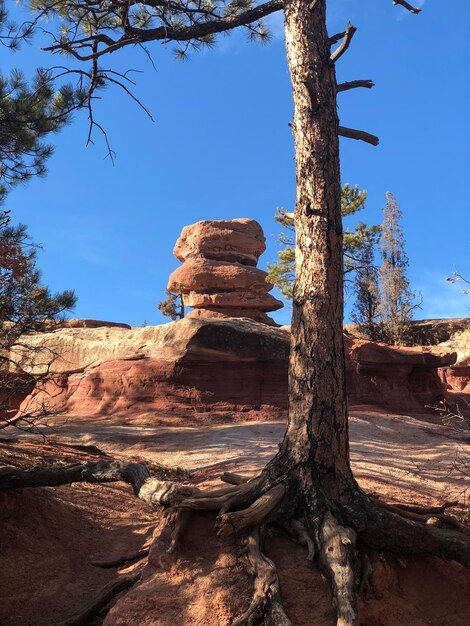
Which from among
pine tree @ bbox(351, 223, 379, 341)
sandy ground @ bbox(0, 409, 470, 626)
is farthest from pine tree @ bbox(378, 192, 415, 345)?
sandy ground @ bbox(0, 409, 470, 626)

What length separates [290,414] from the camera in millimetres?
5199

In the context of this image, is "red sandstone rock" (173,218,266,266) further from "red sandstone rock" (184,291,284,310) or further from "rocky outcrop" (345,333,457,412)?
"rocky outcrop" (345,333,457,412)

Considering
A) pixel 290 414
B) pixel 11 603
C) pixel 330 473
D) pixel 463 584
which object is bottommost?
pixel 11 603

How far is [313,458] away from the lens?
490cm

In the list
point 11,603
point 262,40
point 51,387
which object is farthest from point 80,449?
point 51,387

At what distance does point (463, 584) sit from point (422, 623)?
0.75 meters

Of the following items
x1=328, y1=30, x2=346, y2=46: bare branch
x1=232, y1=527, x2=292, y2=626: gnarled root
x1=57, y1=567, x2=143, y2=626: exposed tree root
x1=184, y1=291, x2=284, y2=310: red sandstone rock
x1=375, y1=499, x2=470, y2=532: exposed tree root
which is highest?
x1=184, y1=291, x2=284, y2=310: red sandstone rock

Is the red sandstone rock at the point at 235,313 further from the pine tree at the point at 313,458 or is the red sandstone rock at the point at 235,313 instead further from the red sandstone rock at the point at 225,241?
the pine tree at the point at 313,458

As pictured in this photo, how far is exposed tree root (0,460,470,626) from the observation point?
4.18 m

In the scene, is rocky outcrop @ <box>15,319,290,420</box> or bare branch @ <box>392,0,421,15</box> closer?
bare branch @ <box>392,0,421,15</box>

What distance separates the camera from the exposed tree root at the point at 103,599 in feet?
14.7

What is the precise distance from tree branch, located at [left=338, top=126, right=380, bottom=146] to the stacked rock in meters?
22.3

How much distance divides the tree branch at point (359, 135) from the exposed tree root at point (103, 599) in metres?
5.06

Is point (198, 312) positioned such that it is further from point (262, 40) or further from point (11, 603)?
point (11, 603)
